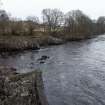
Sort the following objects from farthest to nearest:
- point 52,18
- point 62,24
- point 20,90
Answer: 1. point 62,24
2. point 52,18
3. point 20,90

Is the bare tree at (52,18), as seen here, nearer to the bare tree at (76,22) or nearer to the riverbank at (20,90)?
the bare tree at (76,22)

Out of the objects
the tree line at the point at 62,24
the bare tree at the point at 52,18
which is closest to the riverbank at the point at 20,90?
the tree line at the point at 62,24

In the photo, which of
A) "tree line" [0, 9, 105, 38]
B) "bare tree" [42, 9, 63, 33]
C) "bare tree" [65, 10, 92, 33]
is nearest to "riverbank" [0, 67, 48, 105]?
"tree line" [0, 9, 105, 38]

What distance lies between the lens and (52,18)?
271ft

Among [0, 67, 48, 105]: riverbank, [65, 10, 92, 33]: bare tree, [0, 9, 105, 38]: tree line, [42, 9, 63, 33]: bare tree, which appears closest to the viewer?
[0, 67, 48, 105]: riverbank

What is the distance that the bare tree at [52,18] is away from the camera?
8084 centimetres

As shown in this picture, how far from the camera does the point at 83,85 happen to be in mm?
15828

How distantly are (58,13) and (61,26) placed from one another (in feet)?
22.0

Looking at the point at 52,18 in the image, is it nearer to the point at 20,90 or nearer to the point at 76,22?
the point at 76,22

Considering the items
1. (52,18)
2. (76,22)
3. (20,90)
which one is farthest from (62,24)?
(20,90)

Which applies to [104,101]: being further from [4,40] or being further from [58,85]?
[4,40]

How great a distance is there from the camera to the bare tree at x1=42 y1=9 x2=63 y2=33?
80.8 metres

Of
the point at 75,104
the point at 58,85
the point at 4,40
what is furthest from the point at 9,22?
the point at 75,104

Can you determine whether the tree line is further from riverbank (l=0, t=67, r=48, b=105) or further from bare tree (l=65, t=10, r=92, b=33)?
riverbank (l=0, t=67, r=48, b=105)
